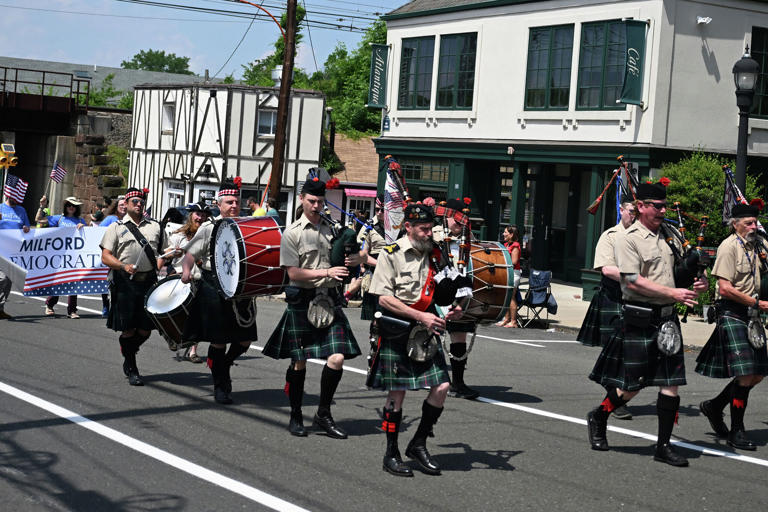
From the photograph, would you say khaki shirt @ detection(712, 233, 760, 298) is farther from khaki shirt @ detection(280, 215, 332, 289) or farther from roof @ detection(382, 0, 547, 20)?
roof @ detection(382, 0, 547, 20)

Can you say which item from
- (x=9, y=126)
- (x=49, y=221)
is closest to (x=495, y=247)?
(x=49, y=221)

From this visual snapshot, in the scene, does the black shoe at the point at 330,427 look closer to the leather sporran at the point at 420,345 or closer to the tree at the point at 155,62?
the leather sporran at the point at 420,345

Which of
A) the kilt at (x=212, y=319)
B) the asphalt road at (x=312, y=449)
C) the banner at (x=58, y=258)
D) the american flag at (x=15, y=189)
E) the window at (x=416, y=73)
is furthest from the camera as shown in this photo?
the window at (x=416, y=73)

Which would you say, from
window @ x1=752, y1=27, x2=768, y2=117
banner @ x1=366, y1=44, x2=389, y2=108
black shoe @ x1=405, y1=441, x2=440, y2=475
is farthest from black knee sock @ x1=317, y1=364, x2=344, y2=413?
banner @ x1=366, y1=44, x2=389, y2=108

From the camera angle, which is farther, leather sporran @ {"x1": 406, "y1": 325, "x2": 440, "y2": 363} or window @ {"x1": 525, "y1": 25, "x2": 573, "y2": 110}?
window @ {"x1": 525, "y1": 25, "x2": 573, "y2": 110}

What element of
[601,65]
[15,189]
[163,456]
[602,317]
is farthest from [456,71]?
[163,456]

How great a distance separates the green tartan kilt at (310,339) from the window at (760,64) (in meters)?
17.1

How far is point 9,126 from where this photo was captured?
4028cm

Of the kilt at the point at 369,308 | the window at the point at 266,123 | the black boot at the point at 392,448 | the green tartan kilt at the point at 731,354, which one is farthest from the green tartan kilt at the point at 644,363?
the window at the point at 266,123

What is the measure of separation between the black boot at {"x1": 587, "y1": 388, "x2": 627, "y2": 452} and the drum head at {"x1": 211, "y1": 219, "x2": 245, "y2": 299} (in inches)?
119

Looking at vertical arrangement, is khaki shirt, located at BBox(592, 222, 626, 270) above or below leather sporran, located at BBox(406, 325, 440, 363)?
above

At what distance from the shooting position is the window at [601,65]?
71.5ft

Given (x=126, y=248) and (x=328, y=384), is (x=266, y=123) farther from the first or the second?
(x=328, y=384)

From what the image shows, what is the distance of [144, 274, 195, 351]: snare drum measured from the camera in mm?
9273
